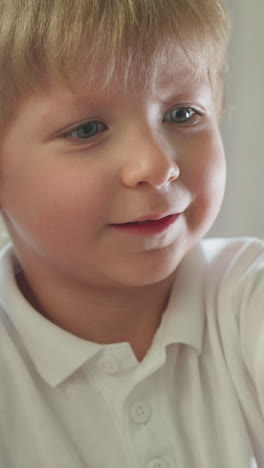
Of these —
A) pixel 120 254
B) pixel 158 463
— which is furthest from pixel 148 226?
pixel 158 463

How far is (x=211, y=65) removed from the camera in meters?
0.79

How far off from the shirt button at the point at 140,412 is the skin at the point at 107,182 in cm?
7

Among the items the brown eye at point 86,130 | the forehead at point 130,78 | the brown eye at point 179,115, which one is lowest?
the brown eye at point 179,115

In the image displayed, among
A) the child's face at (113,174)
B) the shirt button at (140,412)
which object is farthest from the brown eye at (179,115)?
the shirt button at (140,412)

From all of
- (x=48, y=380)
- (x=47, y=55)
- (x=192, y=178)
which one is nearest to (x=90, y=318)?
(x=48, y=380)

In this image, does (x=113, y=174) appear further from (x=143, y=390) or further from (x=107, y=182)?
(x=143, y=390)

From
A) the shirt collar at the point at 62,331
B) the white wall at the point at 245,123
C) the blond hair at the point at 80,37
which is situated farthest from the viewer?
the white wall at the point at 245,123

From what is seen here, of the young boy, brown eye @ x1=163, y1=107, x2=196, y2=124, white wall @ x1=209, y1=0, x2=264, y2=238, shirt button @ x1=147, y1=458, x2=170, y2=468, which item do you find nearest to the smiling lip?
the young boy

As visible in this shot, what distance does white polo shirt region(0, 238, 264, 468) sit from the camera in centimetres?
76

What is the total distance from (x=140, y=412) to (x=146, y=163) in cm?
27

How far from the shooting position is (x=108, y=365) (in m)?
0.80

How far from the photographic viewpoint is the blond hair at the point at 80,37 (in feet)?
2.21

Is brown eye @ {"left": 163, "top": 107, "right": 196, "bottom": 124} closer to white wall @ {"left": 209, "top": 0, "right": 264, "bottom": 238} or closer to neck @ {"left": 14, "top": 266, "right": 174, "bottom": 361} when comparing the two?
neck @ {"left": 14, "top": 266, "right": 174, "bottom": 361}

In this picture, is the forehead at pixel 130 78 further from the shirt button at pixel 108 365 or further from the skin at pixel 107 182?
the shirt button at pixel 108 365
